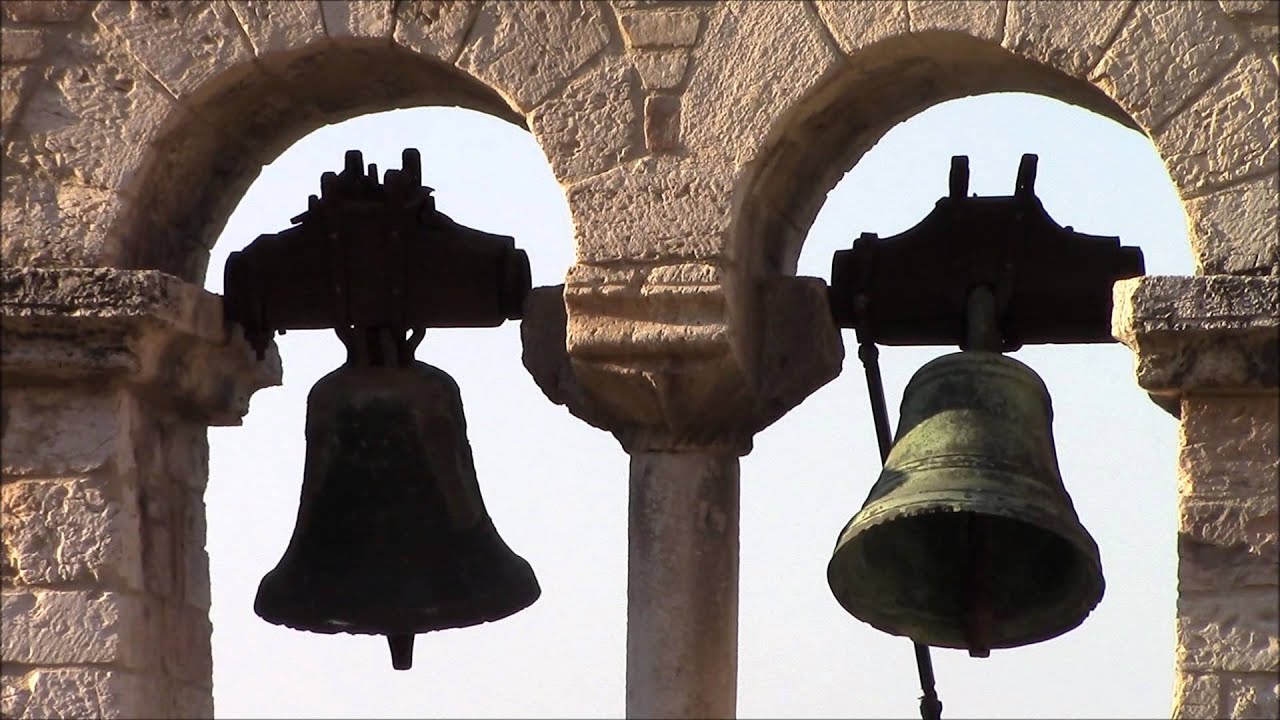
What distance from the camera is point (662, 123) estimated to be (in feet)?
22.4

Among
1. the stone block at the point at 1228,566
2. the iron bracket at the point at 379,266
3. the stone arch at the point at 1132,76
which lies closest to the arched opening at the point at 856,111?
the stone arch at the point at 1132,76

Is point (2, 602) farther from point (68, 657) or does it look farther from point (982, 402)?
point (982, 402)

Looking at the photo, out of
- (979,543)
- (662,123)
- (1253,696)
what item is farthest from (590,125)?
(1253,696)

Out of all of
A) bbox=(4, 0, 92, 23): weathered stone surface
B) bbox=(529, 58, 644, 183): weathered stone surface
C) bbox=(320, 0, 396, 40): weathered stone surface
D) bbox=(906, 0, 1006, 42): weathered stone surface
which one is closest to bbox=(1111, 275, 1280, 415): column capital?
bbox=(906, 0, 1006, 42): weathered stone surface

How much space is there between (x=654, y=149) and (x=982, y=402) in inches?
35.4

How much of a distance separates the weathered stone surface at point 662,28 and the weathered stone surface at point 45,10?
1.27 meters

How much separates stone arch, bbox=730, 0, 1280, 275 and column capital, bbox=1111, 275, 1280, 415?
9 cm

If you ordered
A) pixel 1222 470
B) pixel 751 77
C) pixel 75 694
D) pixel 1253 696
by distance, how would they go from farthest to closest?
1. pixel 75 694
2. pixel 751 77
3. pixel 1222 470
4. pixel 1253 696

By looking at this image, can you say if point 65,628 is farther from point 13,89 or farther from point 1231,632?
point 1231,632

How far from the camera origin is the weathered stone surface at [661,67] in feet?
22.4

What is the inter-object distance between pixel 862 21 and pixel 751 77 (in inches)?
10.6

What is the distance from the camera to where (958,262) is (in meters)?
7.05

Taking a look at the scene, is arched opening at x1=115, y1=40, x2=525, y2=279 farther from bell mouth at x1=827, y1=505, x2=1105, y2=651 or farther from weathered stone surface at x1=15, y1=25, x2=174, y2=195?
bell mouth at x1=827, y1=505, x2=1105, y2=651

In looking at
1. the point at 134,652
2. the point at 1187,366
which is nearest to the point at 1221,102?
the point at 1187,366
